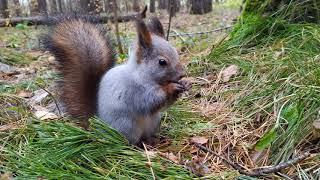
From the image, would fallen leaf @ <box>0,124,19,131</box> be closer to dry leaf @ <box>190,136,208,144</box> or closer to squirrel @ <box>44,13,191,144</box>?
squirrel @ <box>44,13,191,144</box>

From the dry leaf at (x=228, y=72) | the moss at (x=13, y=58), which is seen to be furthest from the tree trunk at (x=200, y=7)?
the dry leaf at (x=228, y=72)

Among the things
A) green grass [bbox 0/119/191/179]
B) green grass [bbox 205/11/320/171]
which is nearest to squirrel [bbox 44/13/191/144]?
green grass [bbox 0/119/191/179]

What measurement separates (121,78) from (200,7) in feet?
32.8

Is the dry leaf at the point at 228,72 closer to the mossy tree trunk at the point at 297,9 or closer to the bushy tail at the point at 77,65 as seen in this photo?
the mossy tree trunk at the point at 297,9

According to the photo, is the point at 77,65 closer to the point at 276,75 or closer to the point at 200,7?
the point at 276,75

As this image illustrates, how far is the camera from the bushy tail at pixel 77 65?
6.72ft

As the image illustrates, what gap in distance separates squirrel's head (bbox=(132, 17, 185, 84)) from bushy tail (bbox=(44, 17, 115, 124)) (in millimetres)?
225

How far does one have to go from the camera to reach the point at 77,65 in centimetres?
204

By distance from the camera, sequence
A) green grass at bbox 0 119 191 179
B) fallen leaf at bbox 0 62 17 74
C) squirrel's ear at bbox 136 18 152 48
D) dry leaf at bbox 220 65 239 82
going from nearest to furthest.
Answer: green grass at bbox 0 119 191 179
squirrel's ear at bbox 136 18 152 48
dry leaf at bbox 220 65 239 82
fallen leaf at bbox 0 62 17 74

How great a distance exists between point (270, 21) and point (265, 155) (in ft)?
4.73

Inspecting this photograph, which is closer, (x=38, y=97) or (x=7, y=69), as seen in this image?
(x=38, y=97)

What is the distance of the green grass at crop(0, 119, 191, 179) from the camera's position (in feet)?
5.41

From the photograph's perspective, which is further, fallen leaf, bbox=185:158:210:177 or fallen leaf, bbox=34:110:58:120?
fallen leaf, bbox=34:110:58:120

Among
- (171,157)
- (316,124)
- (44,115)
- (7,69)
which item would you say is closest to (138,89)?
(171,157)
